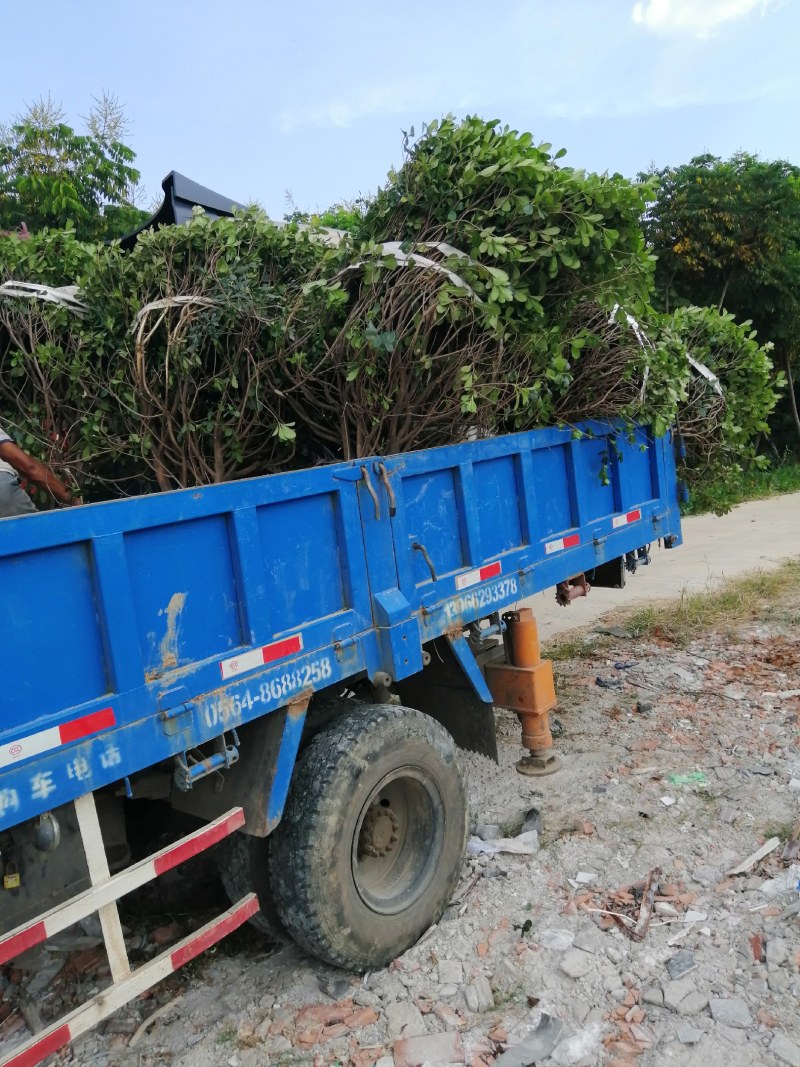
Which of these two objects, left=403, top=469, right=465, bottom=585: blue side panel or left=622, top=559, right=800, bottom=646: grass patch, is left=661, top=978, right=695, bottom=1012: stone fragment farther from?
left=622, top=559, right=800, bottom=646: grass patch

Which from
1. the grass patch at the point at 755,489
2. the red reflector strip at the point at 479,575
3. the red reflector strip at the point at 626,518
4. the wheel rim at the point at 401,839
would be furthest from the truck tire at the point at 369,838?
the grass patch at the point at 755,489

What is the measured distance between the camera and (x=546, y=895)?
337cm

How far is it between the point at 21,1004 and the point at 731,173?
52.8 ft

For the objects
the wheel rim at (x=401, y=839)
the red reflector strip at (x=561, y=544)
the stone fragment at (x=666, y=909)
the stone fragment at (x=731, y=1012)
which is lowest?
the stone fragment at (x=666, y=909)

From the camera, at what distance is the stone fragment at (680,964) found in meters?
2.83

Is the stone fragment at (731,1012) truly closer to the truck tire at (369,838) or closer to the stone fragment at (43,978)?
the truck tire at (369,838)

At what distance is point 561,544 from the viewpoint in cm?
433

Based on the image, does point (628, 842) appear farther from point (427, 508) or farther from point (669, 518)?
point (669, 518)

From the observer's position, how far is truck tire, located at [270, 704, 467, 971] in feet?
9.20

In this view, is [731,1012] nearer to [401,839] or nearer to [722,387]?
[401,839]

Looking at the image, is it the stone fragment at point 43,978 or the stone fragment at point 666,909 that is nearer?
the stone fragment at point 43,978

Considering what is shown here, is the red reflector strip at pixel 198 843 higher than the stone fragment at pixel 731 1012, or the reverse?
the red reflector strip at pixel 198 843

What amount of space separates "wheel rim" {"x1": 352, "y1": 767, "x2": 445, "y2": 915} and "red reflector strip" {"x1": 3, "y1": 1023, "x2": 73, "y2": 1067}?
112 cm

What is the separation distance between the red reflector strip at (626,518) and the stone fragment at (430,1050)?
2.88 meters
